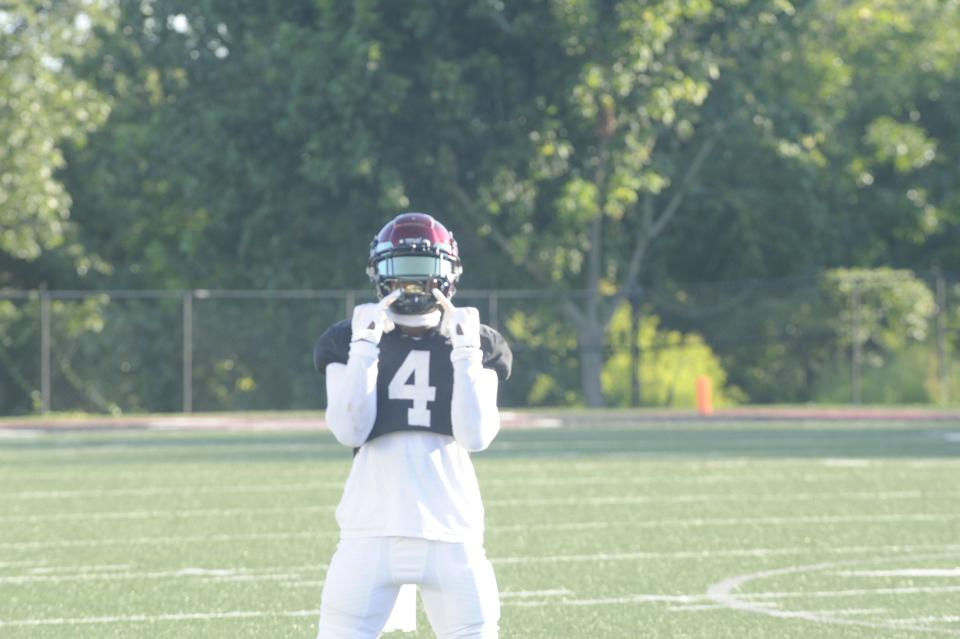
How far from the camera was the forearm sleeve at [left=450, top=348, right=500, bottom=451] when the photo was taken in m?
5.33

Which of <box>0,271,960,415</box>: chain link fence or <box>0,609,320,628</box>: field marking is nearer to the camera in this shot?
<box>0,609,320,628</box>: field marking

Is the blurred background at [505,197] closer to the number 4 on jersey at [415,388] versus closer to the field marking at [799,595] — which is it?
the field marking at [799,595]

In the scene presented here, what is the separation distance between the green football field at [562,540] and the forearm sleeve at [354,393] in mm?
3011

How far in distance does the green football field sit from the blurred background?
1164 cm

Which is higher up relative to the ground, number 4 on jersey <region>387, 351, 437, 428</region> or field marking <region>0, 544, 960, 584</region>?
number 4 on jersey <region>387, 351, 437, 428</region>

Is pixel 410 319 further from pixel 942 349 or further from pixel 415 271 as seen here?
pixel 942 349

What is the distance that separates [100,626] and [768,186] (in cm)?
2917

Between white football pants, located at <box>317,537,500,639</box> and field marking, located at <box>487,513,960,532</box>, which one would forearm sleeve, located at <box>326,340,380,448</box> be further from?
field marking, located at <box>487,513,960,532</box>

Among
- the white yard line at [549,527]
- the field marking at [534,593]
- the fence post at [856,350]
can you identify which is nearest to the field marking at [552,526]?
the white yard line at [549,527]

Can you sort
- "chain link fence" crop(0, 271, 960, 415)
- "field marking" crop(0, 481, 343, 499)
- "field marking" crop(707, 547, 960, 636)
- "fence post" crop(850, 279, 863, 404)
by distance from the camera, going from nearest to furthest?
1. "field marking" crop(707, 547, 960, 636)
2. "field marking" crop(0, 481, 343, 499)
3. "fence post" crop(850, 279, 863, 404)
4. "chain link fence" crop(0, 271, 960, 415)

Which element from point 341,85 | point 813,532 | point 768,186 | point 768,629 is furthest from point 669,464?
point 768,186

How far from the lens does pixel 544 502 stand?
45.8 feet

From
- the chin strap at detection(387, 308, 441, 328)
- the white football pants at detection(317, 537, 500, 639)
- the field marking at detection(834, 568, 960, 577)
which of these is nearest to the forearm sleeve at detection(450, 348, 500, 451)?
the chin strap at detection(387, 308, 441, 328)

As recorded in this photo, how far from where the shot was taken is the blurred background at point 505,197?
30.9 meters
